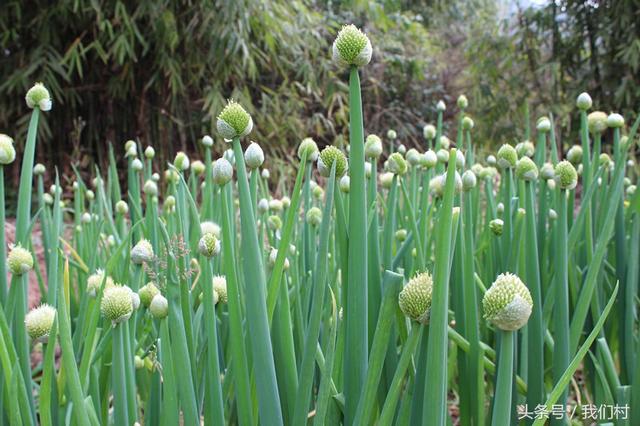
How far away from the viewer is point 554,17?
17.1ft

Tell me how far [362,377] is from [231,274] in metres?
0.16

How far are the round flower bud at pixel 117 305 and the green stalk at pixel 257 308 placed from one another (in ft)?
0.38

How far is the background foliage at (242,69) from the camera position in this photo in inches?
151

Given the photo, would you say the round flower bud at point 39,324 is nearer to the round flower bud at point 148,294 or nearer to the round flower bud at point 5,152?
the round flower bud at point 148,294

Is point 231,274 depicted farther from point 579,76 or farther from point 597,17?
point 579,76

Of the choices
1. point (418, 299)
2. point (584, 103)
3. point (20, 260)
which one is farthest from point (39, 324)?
point (584, 103)

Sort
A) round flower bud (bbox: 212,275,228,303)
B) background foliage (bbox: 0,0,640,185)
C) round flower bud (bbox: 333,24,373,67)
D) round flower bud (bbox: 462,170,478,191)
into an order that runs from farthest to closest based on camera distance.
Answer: background foliage (bbox: 0,0,640,185)
round flower bud (bbox: 462,170,478,191)
round flower bud (bbox: 212,275,228,303)
round flower bud (bbox: 333,24,373,67)

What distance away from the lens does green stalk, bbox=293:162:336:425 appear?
542mm

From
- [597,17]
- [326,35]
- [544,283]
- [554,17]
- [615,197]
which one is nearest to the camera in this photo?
[615,197]

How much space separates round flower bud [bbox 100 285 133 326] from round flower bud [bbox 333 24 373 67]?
0.29 m

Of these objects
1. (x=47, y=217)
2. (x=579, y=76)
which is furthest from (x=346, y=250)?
(x=579, y=76)

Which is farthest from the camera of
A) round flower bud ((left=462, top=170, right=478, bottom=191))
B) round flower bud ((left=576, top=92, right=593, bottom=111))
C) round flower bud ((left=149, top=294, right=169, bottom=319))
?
round flower bud ((left=576, top=92, right=593, bottom=111))

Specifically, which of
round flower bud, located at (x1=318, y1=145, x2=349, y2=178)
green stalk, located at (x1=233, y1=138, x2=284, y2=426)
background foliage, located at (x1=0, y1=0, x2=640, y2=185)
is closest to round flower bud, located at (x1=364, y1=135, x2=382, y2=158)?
round flower bud, located at (x1=318, y1=145, x2=349, y2=178)

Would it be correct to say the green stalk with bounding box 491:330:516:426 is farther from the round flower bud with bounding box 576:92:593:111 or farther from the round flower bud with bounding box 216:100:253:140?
the round flower bud with bounding box 576:92:593:111
